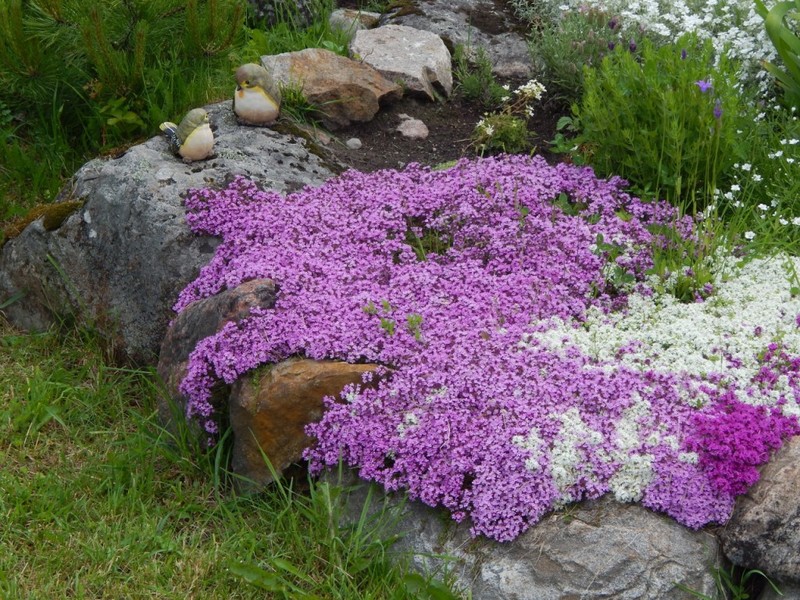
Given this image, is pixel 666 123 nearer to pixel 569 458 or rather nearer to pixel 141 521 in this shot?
pixel 569 458

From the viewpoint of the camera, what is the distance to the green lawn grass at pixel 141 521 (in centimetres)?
386

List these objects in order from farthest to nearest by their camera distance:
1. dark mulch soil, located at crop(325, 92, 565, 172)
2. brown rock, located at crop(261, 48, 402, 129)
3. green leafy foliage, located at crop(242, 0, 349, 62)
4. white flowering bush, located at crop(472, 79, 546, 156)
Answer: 1. green leafy foliage, located at crop(242, 0, 349, 62)
2. brown rock, located at crop(261, 48, 402, 129)
3. dark mulch soil, located at crop(325, 92, 565, 172)
4. white flowering bush, located at crop(472, 79, 546, 156)

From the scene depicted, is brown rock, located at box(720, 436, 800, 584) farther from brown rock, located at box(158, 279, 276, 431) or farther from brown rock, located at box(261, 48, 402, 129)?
brown rock, located at box(261, 48, 402, 129)

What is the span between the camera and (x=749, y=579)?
3.69 meters

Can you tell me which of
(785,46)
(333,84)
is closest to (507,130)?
(333,84)

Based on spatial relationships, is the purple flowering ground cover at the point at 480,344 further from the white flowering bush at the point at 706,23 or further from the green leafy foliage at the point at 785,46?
the white flowering bush at the point at 706,23

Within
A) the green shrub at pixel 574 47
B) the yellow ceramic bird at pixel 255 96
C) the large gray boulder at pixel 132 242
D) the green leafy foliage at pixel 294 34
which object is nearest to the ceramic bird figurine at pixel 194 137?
the large gray boulder at pixel 132 242

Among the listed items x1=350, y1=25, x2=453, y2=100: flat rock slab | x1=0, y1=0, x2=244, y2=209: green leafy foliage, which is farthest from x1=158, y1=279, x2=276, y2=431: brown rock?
x1=350, y1=25, x2=453, y2=100: flat rock slab

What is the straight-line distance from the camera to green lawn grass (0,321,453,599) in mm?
3863

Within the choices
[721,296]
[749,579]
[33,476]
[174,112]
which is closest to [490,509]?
[749,579]

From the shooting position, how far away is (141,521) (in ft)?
14.0

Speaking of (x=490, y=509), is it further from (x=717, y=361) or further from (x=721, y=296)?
(x=721, y=296)

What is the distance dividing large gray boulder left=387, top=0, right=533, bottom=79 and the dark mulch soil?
0.68 meters

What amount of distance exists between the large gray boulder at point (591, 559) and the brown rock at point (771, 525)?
4.0 inches
